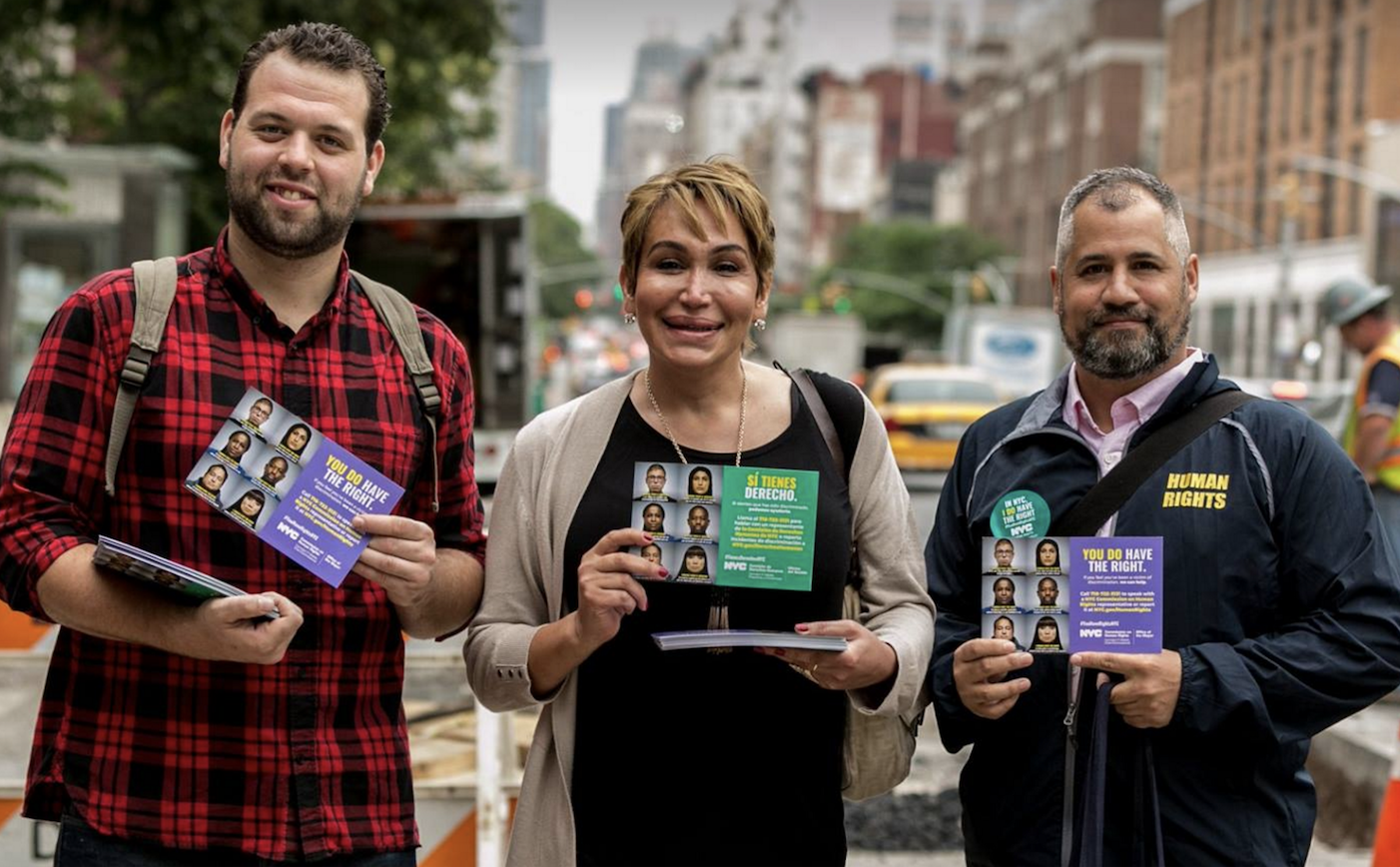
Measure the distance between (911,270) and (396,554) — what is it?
300 ft

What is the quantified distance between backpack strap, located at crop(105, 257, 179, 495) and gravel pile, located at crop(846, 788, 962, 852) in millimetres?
4245

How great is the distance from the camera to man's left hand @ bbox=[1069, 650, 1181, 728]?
2871 millimetres

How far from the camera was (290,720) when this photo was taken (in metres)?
2.86

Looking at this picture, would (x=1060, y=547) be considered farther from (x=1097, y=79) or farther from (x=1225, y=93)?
(x=1097, y=79)

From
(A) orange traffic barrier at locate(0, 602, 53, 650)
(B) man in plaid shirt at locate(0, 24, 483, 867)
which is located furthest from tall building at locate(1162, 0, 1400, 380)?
(B) man in plaid shirt at locate(0, 24, 483, 867)

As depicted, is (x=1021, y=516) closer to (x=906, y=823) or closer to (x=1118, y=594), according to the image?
(x=1118, y=594)

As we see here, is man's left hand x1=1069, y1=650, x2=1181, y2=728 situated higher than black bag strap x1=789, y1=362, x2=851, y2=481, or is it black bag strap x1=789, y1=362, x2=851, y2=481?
black bag strap x1=789, y1=362, x2=851, y2=481

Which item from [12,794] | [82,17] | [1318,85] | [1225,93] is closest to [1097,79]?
[1225,93]

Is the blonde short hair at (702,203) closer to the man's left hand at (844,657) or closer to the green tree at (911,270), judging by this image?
the man's left hand at (844,657)

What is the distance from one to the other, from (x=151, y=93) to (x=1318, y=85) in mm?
50545

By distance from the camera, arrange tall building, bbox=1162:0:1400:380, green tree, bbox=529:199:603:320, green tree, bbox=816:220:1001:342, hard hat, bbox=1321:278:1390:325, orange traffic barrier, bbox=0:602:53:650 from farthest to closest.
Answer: green tree, bbox=529:199:603:320
green tree, bbox=816:220:1001:342
tall building, bbox=1162:0:1400:380
hard hat, bbox=1321:278:1390:325
orange traffic barrier, bbox=0:602:53:650

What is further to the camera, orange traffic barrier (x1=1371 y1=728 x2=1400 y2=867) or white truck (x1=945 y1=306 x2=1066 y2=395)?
white truck (x1=945 y1=306 x2=1066 y2=395)

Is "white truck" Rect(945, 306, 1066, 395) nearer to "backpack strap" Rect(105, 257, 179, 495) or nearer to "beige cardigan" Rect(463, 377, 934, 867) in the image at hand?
"beige cardigan" Rect(463, 377, 934, 867)

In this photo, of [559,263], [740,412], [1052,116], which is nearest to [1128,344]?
[740,412]
